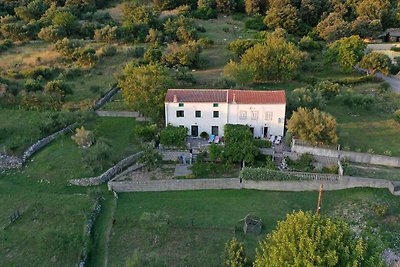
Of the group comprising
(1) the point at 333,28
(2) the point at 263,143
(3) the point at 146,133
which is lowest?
(2) the point at 263,143

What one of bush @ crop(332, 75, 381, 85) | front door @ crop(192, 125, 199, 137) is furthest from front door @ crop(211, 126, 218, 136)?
bush @ crop(332, 75, 381, 85)

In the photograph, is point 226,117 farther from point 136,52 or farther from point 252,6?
point 252,6

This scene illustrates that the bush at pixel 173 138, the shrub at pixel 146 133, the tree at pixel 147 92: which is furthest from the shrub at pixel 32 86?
the bush at pixel 173 138

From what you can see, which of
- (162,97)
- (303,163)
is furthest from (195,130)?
(303,163)

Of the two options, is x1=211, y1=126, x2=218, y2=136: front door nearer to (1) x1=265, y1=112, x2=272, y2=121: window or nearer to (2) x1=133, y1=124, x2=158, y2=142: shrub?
(1) x1=265, y1=112, x2=272, y2=121: window

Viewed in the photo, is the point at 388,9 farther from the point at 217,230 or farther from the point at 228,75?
the point at 217,230

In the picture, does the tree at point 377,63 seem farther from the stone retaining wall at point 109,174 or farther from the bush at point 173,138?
the stone retaining wall at point 109,174
